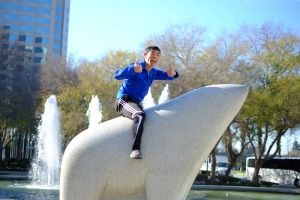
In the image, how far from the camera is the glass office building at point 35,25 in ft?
244

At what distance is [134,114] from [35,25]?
7634 centimetres

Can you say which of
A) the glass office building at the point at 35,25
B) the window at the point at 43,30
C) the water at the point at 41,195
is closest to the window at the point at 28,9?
the glass office building at the point at 35,25

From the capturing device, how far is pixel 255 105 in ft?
76.1

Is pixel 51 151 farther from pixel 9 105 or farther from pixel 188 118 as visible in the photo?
pixel 188 118

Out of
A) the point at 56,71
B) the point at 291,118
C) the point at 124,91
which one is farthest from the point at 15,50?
the point at 124,91

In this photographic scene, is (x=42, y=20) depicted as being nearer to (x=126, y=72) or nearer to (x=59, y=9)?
(x=59, y=9)

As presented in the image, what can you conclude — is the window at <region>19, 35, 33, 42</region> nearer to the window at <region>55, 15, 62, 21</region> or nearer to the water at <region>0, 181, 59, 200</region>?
the window at <region>55, 15, 62, 21</region>

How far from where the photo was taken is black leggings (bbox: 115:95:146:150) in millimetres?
4699

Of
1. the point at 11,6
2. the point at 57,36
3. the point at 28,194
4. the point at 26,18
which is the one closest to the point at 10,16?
the point at 11,6

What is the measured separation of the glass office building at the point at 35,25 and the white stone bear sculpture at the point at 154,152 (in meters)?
70.0

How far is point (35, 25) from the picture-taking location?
77125 millimetres

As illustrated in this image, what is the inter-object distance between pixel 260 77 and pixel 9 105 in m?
17.5

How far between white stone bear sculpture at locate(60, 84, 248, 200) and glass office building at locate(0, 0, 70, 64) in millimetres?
69995

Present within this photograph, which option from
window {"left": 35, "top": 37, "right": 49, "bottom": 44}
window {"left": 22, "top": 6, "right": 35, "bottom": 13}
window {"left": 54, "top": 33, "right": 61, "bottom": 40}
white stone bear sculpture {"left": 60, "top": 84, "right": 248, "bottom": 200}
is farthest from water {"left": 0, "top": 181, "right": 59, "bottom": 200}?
window {"left": 54, "top": 33, "right": 61, "bottom": 40}
